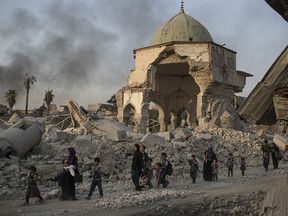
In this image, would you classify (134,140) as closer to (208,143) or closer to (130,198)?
(208,143)

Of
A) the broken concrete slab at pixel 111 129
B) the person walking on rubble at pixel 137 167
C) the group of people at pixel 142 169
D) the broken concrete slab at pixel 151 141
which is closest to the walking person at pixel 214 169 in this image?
the group of people at pixel 142 169

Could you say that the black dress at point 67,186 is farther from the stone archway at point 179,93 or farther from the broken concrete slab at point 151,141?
the stone archway at point 179,93

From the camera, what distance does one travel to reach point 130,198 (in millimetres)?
7031

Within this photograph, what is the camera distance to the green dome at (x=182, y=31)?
2381cm

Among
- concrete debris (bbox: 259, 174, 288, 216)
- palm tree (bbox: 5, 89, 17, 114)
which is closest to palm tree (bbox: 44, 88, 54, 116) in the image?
palm tree (bbox: 5, 89, 17, 114)

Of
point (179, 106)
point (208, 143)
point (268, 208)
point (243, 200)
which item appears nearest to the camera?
point (268, 208)

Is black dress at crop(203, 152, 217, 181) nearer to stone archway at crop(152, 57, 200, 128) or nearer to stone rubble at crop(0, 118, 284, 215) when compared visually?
stone rubble at crop(0, 118, 284, 215)

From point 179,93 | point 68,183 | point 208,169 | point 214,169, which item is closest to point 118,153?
point 208,169

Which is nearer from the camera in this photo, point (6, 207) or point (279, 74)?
point (279, 74)

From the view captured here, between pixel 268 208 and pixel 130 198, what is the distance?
12.8 feet

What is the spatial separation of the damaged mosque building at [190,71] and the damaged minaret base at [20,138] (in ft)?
31.1

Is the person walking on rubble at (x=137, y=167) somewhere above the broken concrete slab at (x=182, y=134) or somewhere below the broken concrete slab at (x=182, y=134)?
below

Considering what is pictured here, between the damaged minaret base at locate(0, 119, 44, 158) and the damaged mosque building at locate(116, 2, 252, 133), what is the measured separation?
9.49 m

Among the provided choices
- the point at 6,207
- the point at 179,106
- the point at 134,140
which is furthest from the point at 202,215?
the point at 179,106
